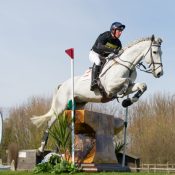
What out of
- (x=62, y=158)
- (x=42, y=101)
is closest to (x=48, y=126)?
(x=62, y=158)

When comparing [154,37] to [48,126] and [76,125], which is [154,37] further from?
[48,126]

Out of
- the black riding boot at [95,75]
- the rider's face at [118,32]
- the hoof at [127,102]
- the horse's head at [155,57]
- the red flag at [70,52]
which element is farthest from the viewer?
the red flag at [70,52]

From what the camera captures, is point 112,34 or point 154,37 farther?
point 112,34

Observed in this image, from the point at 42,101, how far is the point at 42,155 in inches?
1059

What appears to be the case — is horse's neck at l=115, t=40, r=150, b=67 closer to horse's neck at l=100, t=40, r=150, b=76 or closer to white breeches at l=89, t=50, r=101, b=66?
horse's neck at l=100, t=40, r=150, b=76

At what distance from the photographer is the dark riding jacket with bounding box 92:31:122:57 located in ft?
27.9

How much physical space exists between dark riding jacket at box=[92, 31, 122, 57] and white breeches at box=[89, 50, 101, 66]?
67 millimetres

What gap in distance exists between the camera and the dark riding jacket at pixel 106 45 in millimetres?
8500

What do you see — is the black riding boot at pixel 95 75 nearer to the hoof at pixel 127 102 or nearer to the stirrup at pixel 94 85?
the stirrup at pixel 94 85

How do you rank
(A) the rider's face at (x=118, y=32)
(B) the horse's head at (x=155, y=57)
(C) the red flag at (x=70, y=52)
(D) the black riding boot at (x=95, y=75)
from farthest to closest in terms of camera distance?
(C) the red flag at (x=70, y=52)
(A) the rider's face at (x=118, y=32)
(D) the black riding boot at (x=95, y=75)
(B) the horse's head at (x=155, y=57)

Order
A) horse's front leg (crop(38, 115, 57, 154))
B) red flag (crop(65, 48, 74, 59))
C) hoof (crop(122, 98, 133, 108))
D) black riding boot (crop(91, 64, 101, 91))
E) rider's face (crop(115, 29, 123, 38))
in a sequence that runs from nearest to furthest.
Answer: hoof (crop(122, 98, 133, 108)), black riding boot (crop(91, 64, 101, 91)), rider's face (crop(115, 29, 123, 38)), red flag (crop(65, 48, 74, 59)), horse's front leg (crop(38, 115, 57, 154))

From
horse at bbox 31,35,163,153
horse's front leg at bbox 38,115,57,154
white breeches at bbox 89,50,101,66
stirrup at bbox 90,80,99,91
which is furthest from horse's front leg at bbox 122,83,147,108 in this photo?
horse's front leg at bbox 38,115,57,154

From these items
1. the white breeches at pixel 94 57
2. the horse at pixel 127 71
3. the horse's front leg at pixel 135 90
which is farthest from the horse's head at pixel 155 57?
the white breeches at pixel 94 57

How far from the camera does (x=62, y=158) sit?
27.9 feet
